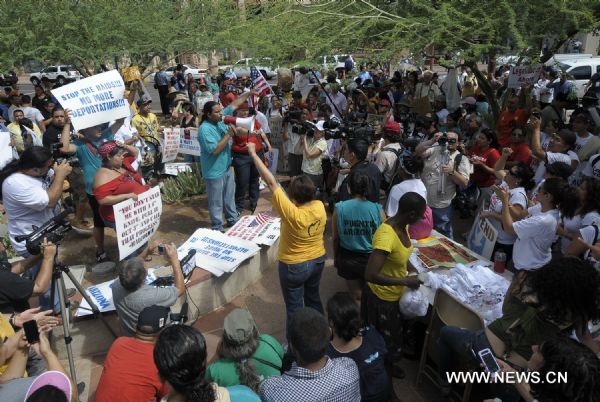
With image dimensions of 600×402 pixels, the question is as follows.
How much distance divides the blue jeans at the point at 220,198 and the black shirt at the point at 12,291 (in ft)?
9.66

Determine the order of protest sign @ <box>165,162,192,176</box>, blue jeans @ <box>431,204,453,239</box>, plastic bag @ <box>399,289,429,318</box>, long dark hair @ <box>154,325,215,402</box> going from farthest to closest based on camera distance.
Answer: protest sign @ <box>165,162,192,176</box>
blue jeans @ <box>431,204,453,239</box>
plastic bag @ <box>399,289,429,318</box>
long dark hair @ <box>154,325,215,402</box>

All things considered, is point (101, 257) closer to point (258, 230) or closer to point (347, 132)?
point (258, 230)

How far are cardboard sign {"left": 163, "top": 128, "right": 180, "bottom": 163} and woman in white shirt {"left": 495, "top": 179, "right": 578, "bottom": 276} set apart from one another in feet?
19.4

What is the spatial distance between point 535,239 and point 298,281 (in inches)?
83.3

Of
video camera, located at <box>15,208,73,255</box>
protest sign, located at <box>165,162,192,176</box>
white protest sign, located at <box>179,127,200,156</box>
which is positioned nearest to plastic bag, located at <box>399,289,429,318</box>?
video camera, located at <box>15,208,73,255</box>

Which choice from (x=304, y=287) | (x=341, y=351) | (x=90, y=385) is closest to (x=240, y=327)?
(x=341, y=351)

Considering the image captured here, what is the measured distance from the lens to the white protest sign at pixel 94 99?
486 cm

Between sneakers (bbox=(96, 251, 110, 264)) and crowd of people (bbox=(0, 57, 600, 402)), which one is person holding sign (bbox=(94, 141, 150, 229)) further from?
sneakers (bbox=(96, 251, 110, 264))

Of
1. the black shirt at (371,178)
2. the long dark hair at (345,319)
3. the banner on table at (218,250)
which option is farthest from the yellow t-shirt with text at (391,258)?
the banner on table at (218,250)

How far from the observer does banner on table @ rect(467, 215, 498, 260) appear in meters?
4.60

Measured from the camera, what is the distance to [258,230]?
5.73 meters

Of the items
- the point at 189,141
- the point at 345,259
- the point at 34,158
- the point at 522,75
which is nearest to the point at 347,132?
the point at 345,259

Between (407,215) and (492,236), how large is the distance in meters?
1.74

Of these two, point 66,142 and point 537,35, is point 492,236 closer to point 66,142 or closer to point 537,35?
point 537,35
